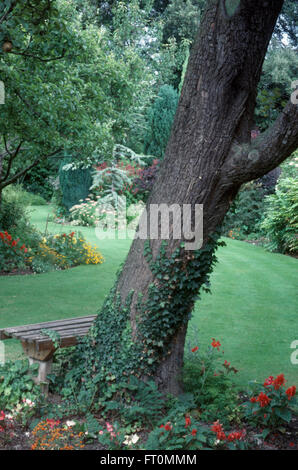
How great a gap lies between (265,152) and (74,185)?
14358 mm

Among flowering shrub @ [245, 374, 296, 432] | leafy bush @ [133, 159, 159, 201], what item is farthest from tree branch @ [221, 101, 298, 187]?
leafy bush @ [133, 159, 159, 201]

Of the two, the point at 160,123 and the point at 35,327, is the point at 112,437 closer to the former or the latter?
the point at 35,327

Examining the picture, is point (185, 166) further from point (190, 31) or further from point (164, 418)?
point (190, 31)

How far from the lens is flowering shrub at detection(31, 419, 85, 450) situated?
3.26 metres

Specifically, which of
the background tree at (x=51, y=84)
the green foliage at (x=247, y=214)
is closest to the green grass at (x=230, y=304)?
the background tree at (x=51, y=84)

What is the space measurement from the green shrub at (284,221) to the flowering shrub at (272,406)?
28.3ft

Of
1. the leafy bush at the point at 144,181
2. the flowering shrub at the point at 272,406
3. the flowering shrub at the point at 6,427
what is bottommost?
the flowering shrub at the point at 6,427

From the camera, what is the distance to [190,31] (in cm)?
2431

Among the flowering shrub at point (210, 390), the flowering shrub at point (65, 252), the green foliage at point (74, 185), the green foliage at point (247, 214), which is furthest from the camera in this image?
the green foliage at point (74, 185)

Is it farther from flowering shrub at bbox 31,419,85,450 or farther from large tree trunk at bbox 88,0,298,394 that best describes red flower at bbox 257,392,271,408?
flowering shrub at bbox 31,419,85,450

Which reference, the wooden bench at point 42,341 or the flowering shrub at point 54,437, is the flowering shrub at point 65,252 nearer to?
the wooden bench at point 42,341

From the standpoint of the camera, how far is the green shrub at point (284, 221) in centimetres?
1198

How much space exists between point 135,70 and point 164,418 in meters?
12.7
